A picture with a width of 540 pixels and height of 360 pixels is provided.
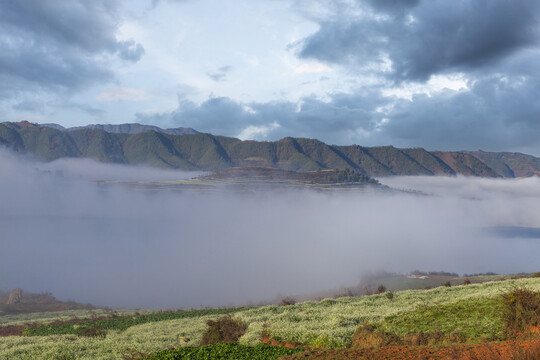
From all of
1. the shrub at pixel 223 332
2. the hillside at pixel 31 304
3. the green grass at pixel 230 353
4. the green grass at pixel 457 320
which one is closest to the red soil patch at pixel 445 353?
the green grass at pixel 230 353

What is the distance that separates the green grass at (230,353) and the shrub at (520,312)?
14154mm

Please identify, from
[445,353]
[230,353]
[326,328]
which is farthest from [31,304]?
[445,353]

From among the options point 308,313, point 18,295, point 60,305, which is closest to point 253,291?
point 60,305

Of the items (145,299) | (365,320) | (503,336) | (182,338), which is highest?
(503,336)

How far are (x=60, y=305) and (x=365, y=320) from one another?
162 metres

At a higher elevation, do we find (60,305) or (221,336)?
(221,336)

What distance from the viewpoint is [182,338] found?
3734cm

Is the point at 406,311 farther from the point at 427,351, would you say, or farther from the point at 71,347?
the point at 71,347

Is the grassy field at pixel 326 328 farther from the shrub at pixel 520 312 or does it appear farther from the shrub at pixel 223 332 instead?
the shrub at pixel 223 332

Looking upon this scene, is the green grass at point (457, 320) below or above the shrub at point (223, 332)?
above

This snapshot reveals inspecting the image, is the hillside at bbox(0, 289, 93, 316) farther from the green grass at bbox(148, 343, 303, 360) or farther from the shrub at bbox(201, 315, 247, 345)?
the green grass at bbox(148, 343, 303, 360)

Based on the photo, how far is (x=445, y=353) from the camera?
1880 cm

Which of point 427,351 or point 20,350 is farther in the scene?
point 20,350

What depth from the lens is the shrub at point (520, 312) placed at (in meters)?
24.5
